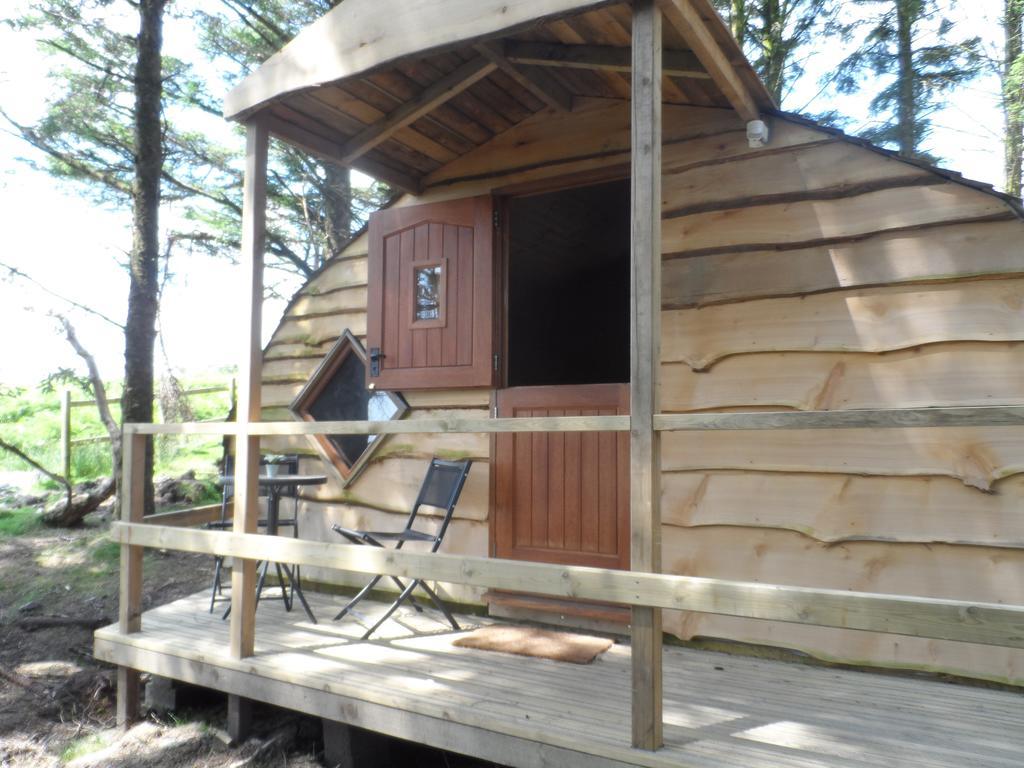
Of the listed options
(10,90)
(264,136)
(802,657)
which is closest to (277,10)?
(10,90)

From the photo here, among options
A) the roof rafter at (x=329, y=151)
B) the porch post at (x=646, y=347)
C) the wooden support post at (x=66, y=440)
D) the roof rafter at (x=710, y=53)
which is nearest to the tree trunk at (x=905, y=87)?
the roof rafter at (x=710, y=53)

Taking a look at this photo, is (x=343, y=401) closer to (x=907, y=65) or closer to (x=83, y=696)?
(x=83, y=696)

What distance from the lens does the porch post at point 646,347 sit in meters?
2.38

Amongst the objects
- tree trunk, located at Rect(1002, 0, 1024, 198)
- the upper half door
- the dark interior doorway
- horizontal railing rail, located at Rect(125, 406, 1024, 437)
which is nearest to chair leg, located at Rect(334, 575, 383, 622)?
horizontal railing rail, located at Rect(125, 406, 1024, 437)

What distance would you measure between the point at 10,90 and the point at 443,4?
770 cm

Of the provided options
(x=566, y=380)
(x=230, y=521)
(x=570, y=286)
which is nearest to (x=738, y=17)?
(x=570, y=286)

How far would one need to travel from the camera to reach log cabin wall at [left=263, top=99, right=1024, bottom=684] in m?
2.95

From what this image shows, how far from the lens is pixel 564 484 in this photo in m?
3.99

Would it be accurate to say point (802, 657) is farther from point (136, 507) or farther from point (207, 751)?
point (136, 507)

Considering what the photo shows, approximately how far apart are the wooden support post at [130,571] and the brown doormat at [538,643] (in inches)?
66.8

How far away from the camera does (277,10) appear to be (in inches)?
347

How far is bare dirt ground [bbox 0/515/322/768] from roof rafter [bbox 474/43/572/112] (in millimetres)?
3227

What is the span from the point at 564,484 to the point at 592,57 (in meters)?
2.10

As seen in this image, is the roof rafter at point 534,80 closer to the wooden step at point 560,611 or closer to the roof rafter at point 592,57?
the roof rafter at point 592,57
